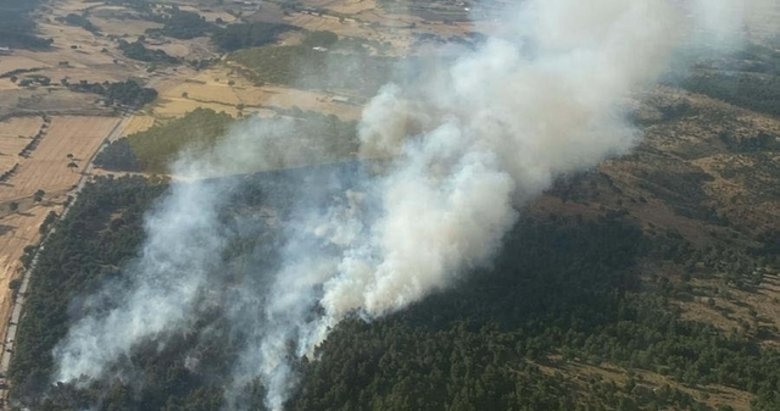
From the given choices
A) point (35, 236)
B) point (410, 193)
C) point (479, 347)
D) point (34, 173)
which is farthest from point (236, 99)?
point (479, 347)

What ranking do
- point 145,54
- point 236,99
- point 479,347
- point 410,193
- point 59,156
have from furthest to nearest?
point 145,54 < point 236,99 < point 59,156 < point 410,193 < point 479,347

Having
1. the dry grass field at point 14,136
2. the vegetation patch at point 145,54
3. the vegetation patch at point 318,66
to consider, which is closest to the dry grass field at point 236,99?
the vegetation patch at point 318,66

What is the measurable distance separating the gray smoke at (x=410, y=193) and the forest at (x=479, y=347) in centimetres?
122

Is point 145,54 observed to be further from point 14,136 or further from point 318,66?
point 14,136

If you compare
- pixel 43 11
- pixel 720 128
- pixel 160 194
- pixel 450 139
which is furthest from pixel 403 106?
pixel 43 11

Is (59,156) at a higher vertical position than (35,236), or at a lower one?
lower

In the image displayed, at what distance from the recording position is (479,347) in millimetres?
36594

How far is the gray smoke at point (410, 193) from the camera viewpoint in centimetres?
3825

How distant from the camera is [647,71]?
173 feet

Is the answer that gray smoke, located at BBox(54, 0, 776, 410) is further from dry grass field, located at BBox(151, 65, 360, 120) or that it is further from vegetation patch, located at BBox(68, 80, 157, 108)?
vegetation patch, located at BBox(68, 80, 157, 108)

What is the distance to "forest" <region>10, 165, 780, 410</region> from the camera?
111ft

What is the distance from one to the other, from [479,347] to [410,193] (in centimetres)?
1310

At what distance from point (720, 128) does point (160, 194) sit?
53.3 metres

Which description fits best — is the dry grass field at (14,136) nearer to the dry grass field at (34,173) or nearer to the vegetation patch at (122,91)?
the dry grass field at (34,173)
